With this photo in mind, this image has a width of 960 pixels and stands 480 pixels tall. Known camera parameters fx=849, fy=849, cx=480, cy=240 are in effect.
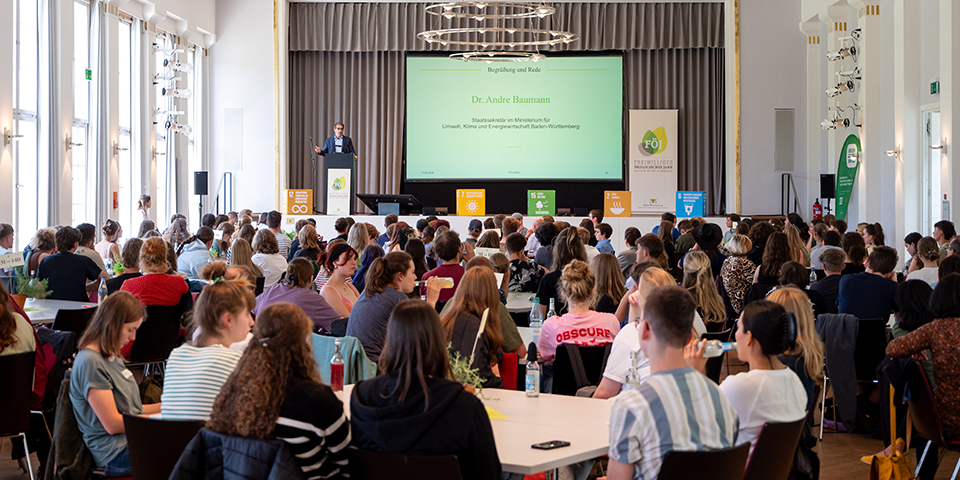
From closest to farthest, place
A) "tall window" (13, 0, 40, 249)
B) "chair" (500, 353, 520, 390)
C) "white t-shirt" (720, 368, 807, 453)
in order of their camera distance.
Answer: "white t-shirt" (720, 368, 807, 453) < "chair" (500, 353, 520, 390) < "tall window" (13, 0, 40, 249)

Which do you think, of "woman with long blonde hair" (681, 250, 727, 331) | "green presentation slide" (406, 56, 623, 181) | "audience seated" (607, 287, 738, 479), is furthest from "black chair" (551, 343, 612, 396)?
"green presentation slide" (406, 56, 623, 181)

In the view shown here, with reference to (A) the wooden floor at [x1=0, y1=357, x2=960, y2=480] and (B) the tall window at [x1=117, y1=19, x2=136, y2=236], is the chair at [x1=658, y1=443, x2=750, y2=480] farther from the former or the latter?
(B) the tall window at [x1=117, y1=19, x2=136, y2=236]

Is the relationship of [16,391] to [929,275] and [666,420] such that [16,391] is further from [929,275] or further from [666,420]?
[929,275]

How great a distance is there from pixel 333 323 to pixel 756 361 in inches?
108

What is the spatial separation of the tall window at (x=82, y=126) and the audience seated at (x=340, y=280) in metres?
8.57

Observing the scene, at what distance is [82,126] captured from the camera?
12.9 m

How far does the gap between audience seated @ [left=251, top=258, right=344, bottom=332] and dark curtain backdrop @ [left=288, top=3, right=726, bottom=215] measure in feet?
41.0

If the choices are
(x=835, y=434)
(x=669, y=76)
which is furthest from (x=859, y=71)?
(x=835, y=434)

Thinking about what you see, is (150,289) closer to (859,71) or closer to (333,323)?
(333,323)

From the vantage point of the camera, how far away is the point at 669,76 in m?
17.3

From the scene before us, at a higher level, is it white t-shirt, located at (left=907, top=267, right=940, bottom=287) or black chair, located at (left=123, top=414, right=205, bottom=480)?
white t-shirt, located at (left=907, top=267, right=940, bottom=287)

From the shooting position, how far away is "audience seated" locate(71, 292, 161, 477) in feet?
10.7

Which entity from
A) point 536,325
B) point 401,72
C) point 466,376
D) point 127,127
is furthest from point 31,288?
point 401,72

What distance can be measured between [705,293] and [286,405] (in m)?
4.18
